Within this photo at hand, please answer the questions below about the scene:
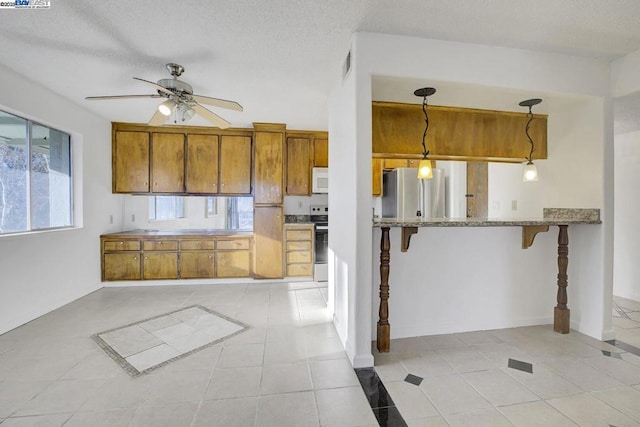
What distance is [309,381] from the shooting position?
2.01 meters

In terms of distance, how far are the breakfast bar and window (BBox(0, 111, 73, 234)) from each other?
3.59 metres

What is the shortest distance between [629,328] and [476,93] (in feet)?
9.13

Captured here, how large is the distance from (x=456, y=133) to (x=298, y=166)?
251 centimetres

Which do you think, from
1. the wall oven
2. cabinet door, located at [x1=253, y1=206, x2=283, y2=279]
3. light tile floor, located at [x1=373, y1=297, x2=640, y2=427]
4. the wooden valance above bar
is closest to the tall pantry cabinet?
cabinet door, located at [x1=253, y1=206, x2=283, y2=279]

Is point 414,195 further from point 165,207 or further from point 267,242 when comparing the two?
point 165,207

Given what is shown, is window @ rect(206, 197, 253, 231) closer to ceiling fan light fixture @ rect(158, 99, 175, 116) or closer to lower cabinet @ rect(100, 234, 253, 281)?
lower cabinet @ rect(100, 234, 253, 281)

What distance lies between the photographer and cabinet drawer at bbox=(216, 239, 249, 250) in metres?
4.43

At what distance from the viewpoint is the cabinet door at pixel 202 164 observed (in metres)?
4.54

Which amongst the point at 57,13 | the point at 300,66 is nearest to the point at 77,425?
the point at 57,13

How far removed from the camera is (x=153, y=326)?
2896mm

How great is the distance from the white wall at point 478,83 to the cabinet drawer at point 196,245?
2.44 m

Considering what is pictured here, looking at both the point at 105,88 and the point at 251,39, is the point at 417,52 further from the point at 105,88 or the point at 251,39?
the point at 105,88

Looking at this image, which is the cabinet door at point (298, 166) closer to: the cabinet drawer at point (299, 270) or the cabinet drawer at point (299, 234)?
the cabinet drawer at point (299, 234)

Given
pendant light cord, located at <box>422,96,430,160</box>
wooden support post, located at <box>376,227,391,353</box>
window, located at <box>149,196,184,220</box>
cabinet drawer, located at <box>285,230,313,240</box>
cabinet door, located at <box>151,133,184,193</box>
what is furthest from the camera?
window, located at <box>149,196,184,220</box>
